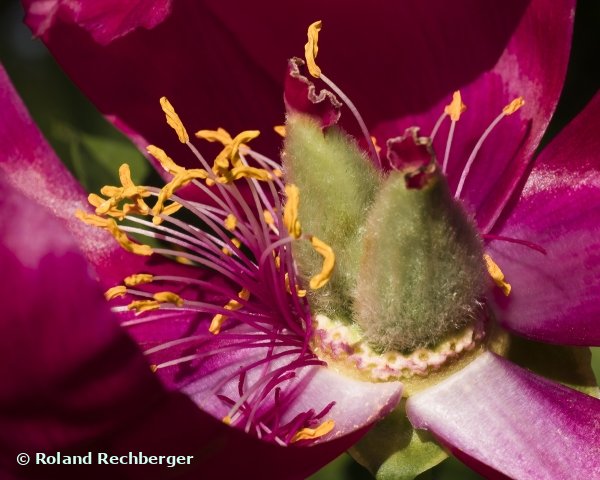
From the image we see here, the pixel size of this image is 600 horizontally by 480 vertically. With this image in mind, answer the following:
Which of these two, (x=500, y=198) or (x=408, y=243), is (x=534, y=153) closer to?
(x=500, y=198)

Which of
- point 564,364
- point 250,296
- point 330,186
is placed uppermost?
point 330,186

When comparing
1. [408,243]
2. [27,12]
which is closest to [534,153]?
[408,243]

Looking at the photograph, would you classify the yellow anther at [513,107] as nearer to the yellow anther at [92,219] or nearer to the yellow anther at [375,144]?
the yellow anther at [375,144]

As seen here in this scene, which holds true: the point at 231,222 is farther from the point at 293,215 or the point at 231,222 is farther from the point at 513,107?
the point at 513,107

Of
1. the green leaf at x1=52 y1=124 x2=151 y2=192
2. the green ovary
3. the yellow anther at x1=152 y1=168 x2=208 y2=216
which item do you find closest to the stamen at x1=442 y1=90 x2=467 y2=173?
the green ovary

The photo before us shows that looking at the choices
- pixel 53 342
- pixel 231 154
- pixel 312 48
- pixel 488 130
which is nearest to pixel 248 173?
pixel 231 154

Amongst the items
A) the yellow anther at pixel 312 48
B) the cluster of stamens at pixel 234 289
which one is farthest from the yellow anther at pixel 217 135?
the yellow anther at pixel 312 48

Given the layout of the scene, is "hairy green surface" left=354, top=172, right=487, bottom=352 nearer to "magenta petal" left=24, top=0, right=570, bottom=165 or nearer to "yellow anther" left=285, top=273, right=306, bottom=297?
"yellow anther" left=285, top=273, right=306, bottom=297
